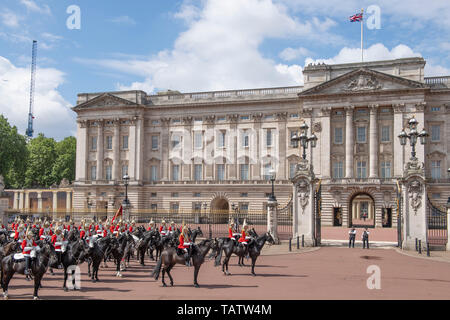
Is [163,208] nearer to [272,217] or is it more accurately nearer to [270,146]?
A: [270,146]

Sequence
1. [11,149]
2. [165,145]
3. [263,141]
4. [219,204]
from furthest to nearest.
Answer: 1. [11,149]
2. [165,145]
3. [219,204]
4. [263,141]

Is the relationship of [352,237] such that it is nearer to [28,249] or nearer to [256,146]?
[28,249]

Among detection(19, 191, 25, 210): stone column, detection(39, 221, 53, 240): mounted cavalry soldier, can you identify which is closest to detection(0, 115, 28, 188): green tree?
detection(19, 191, 25, 210): stone column

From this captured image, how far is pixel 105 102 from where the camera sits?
222ft

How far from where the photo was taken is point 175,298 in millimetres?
14531

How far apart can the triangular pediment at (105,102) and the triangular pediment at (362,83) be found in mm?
26168

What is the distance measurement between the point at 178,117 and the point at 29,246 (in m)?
52.5

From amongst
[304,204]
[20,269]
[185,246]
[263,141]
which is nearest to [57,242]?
[20,269]

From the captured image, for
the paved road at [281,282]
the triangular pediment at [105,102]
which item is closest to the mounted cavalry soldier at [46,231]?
the paved road at [281,282]

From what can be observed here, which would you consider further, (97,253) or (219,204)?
(219,204)

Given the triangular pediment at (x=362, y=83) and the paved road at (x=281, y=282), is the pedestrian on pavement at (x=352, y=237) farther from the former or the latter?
the triangular pediment at (x=362, y=83)

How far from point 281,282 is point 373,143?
143 feet

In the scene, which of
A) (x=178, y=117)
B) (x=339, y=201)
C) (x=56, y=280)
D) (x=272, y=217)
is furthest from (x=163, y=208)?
(x=56, y=280)

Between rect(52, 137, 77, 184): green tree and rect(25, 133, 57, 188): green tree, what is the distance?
95 cm
